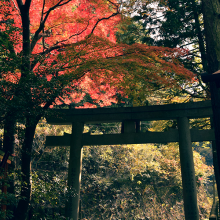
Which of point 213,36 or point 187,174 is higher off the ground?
point 213,36

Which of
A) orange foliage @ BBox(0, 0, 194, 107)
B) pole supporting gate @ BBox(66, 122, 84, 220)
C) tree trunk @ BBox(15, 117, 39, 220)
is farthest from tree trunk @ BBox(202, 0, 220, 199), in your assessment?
pole supporting gate @ BBox(66, 122, 84, 220)

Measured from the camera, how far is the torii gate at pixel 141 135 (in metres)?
Result: 7.04

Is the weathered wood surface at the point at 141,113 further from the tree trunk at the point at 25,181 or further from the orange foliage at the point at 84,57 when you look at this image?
the tree trunk at the point at 25,181

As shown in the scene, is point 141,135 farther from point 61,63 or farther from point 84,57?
point 61,63

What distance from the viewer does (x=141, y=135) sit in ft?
24.7

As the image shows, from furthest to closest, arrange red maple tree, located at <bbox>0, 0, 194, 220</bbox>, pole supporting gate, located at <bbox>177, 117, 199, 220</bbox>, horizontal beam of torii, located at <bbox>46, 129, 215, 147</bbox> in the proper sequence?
horizontal beam of torii, located at <bbox>46, 129, 215, 147</bbox> < pole supporting gate, located at <bbox>177, 117, 199, 220</bbox> < red maple tree, located at <bbox>0, 0, 194, 220</bbox>

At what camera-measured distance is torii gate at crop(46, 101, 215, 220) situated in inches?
277

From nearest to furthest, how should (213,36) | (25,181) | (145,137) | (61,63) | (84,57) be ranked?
(213,36)
(25,181)
(61,63)
(84,57)
(145,137)

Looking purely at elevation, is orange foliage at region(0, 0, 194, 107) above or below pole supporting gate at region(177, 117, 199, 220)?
above

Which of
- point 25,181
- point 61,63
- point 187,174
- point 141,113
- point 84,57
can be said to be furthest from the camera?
point 141,113

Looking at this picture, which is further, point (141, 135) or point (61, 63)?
point (141, 135)

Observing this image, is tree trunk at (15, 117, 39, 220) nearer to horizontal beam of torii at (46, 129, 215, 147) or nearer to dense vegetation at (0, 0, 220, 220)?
dense vegetation at (0, 0, 220, 220)

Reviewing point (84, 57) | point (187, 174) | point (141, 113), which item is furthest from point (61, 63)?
point (187, 174)

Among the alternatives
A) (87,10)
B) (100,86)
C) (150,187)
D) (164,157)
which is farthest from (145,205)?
(87,10)
